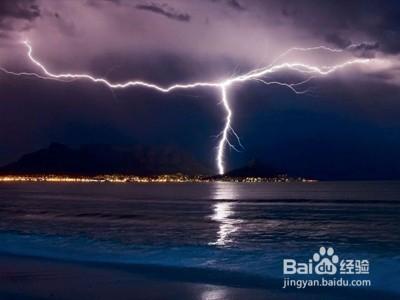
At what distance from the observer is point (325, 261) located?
1798 cm

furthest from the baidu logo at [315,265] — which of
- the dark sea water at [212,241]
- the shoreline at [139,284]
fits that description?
the shoreline at [139,284]

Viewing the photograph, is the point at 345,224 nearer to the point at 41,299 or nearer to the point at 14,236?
the point at 14,236

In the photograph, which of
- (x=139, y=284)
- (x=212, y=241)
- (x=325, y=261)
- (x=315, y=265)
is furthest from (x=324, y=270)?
(x=212, y=241)

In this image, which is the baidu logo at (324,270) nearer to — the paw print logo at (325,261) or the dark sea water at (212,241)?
the paw print logo at (325,261)

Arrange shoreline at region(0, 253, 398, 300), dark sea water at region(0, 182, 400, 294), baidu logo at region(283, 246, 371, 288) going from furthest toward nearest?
dark sea water at region(0, 182, 400, 294) < baidu logo at region(283, 246, 371, 288) < shoreline at region(0, 253, 398, 300)

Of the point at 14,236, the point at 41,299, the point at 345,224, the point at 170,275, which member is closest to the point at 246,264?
the point at 170,275

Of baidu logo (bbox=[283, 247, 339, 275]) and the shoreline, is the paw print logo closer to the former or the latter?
baidu logo (bbox=[283, 247, 339, 275])

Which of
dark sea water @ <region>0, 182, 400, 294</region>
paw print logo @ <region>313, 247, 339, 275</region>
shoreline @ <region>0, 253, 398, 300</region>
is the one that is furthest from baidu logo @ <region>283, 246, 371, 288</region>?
shoreline @ <region>0, 253, 398, 300</region>

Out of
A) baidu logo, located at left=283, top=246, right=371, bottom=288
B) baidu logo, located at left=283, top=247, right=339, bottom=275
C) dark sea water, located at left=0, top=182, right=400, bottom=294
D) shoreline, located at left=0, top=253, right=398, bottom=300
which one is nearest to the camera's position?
shoreline, located at left=0, top=253, right=398, bottom=300

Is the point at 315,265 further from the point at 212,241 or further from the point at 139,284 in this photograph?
the point at 212,241

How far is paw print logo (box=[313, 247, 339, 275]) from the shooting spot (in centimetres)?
1569

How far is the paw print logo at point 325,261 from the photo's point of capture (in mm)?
15688

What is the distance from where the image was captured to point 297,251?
782 inches

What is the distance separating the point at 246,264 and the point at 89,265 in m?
4.44
